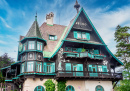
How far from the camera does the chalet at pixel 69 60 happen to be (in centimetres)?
2527

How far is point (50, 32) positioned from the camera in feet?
103

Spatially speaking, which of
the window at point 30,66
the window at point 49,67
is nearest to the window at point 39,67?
the window at point 49,67

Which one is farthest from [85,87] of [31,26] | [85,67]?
[31,26]

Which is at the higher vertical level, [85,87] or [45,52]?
[45,52]

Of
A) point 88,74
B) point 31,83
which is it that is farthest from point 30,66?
point 88,74

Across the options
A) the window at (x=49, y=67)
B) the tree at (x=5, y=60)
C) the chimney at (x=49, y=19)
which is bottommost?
the window at (x=49, y=67)

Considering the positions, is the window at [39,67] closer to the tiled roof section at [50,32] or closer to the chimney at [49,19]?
the tiled roof section at [50,32]

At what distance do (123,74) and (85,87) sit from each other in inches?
358

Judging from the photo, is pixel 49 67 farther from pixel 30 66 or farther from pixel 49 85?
pixel 30 66

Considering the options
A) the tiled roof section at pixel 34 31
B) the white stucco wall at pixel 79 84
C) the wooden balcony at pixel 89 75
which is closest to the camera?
the white stucco wall at pixel 79 84

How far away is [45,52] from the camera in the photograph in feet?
89.4

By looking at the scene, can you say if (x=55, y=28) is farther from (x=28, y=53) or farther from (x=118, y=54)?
(x=118, y=54)

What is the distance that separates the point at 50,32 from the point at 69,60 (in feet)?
26.0

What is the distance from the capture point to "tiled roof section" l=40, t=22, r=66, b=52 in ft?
94.1
